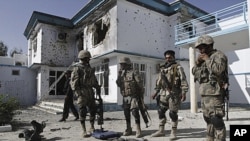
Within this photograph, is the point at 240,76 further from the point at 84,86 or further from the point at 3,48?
the point at 3,48

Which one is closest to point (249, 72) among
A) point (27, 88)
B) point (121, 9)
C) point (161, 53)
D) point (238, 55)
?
point (238, 55)

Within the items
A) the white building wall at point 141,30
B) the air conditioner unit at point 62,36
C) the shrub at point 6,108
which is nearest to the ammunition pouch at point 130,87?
the shrub at point 6,108

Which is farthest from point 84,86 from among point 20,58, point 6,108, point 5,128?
point 20,58

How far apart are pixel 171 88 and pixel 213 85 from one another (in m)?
1.46

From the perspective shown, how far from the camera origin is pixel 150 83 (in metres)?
13.4

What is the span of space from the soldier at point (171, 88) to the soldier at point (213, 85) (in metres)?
1.06

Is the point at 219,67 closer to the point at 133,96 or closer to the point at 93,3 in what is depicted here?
the point at 133,96

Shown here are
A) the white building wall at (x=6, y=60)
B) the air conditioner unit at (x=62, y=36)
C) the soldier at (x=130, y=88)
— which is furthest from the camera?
the white building wall at (x=6, y=60)

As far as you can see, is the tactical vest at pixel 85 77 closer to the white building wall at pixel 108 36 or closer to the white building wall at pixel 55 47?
the white building wall at pixel 108 36

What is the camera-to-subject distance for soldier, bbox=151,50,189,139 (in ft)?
15.6

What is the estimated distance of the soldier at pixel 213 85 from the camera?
3302 mm

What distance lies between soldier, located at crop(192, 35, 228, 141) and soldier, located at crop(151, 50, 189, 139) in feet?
3.49

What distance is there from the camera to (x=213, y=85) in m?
3.47

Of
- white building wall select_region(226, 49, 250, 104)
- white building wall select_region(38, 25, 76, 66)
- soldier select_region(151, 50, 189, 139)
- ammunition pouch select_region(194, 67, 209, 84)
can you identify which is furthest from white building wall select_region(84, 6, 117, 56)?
ammunition pouch select_region(194, 67, 209, 84)
